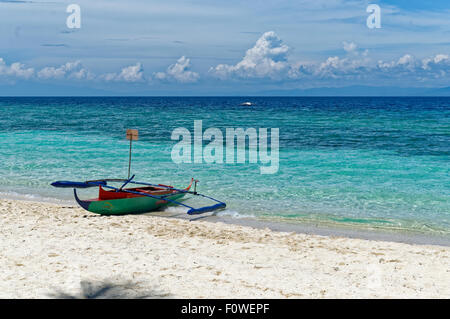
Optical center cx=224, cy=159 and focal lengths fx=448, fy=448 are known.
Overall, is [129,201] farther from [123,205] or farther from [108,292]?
[108,292]

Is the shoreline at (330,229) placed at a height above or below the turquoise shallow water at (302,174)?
below

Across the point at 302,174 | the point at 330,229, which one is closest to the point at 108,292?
the point at 330,229

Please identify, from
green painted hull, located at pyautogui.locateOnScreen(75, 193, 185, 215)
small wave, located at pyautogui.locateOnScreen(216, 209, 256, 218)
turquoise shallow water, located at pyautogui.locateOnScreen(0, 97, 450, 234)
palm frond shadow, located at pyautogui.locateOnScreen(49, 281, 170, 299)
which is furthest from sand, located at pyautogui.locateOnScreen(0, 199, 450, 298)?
turquoise shallow water, located at pyautogui.locateOnScreen(0, 97, 450, 234)

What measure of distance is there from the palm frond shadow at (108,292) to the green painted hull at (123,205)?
4964mm

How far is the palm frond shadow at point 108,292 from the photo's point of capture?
22.8 feet

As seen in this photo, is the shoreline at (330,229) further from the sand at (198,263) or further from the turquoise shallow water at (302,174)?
the sand at (198,263)

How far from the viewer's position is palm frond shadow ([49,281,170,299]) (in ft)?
22.8

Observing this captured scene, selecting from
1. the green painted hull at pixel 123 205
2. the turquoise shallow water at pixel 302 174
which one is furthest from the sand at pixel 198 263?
the turquoise shallow water at pixel 302 174

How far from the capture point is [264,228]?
1173cm

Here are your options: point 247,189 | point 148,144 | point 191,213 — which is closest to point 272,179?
point 247,189

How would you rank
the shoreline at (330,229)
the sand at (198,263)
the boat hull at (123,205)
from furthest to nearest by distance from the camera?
the boat hull at (123,205) < the shoreline at (330,229) < the sand at (198,263)

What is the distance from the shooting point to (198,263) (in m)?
8.60

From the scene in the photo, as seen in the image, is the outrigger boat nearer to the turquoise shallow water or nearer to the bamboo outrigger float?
the bamboo outrigger float

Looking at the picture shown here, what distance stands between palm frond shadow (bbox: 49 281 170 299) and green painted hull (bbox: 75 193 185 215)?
496cm
